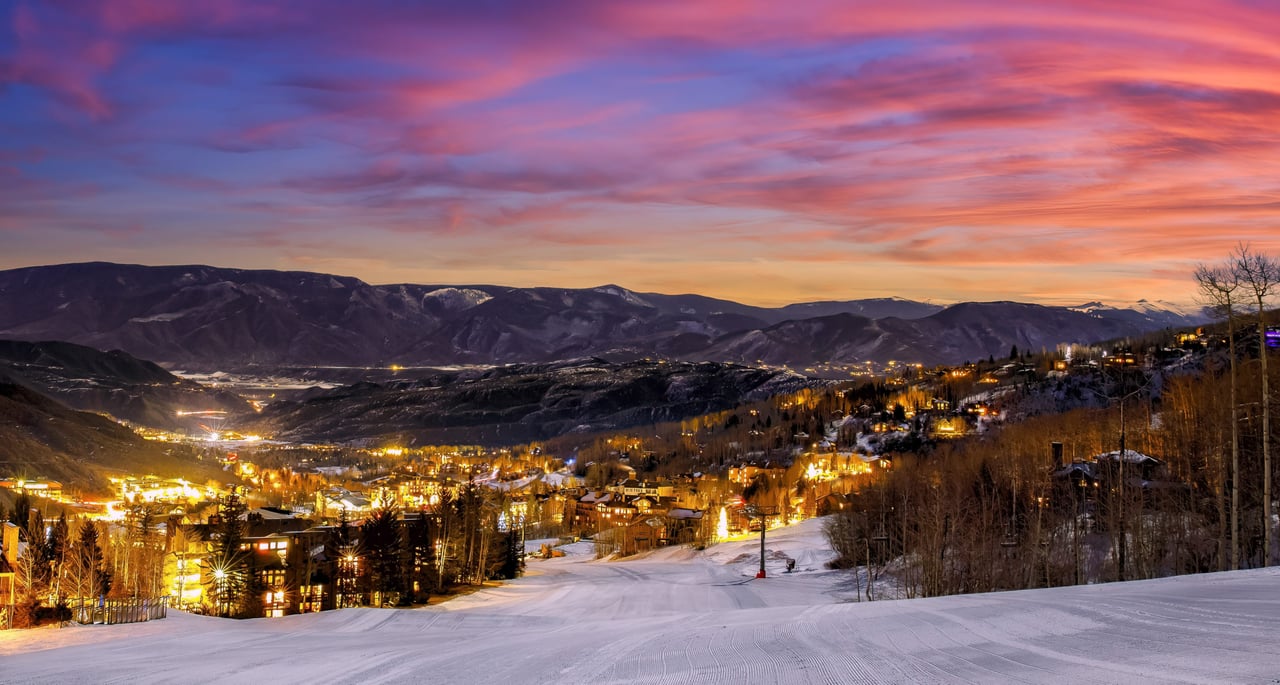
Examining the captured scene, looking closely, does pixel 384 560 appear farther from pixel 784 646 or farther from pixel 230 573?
pixel 784 646

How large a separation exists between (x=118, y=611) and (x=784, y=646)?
87.7 feet

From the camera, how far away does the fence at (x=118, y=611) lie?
Result: 32094 millimetres

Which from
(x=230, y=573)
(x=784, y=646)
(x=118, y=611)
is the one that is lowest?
(x=230, y=573)

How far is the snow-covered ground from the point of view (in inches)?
549

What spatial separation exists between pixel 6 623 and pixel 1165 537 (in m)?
45.6

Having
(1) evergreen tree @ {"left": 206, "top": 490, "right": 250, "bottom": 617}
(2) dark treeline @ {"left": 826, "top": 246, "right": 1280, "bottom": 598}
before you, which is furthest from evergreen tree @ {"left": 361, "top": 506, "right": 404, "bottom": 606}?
(2) dark treeline @ {"left": 826, "top": 246, "right": 1280, "bottom": 598}

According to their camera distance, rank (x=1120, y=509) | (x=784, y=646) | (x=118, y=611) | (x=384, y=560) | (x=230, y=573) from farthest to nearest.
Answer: (x=384, y=560)
(x=230, y=573)
(x=1120, y=509)
(x=118, y=611)
(x=784, y=646)

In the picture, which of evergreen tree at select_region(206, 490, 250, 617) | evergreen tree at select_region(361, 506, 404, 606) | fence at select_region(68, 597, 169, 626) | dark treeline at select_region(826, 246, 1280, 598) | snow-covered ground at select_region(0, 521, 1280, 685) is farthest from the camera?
evergreen tree at select_region(361, 506, 404, 606)

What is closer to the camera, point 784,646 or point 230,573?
point 784,646

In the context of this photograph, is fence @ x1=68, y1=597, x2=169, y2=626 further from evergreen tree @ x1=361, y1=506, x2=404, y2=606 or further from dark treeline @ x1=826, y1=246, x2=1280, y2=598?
dark treeline @ x1=826, y1=246, x2=1280, y2=598

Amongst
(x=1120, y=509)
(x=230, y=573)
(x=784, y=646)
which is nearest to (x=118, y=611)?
(x=230, y=573)

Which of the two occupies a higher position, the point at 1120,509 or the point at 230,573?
the point at 1120,509

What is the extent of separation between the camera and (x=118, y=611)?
1314 inches

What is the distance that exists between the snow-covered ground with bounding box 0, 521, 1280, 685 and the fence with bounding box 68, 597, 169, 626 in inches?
119
